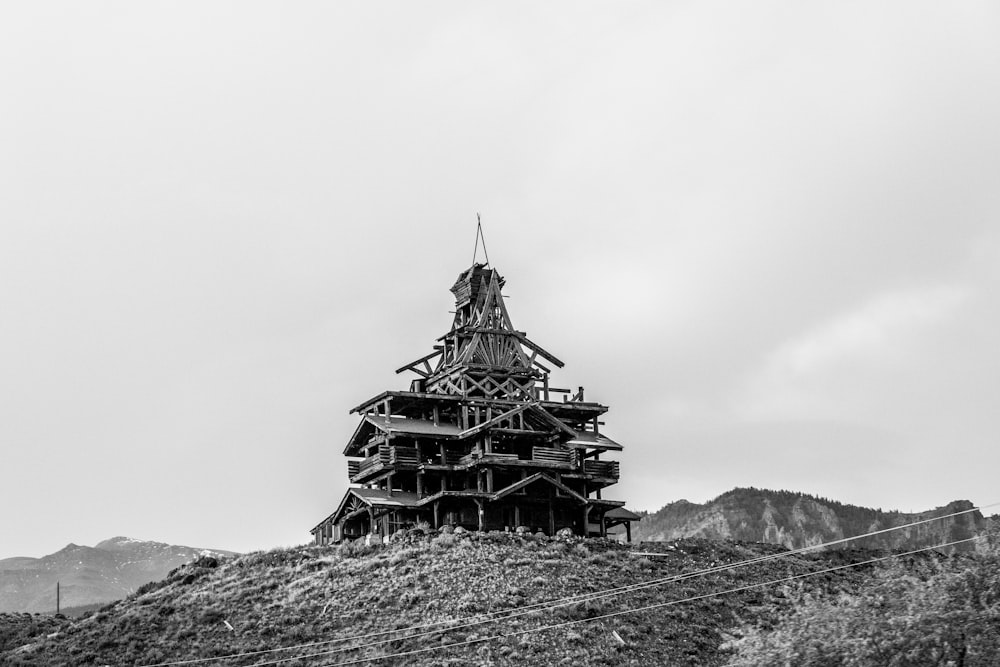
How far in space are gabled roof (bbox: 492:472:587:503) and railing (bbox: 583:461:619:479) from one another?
3546mm

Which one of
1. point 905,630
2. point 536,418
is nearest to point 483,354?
point 536,418

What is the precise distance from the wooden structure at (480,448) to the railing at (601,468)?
0.19ft

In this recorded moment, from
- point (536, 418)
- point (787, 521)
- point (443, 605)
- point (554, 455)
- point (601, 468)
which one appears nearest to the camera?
point (443, 605)

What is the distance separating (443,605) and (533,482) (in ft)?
51.5

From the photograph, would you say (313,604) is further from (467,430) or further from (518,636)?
(467,430)

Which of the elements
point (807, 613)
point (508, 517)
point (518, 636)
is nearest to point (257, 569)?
point (508, 517)

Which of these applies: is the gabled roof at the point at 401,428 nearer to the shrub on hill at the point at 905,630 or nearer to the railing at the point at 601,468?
the railing at the point at 601,468

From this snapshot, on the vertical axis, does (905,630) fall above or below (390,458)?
below

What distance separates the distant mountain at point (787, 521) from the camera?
124625 millimetres

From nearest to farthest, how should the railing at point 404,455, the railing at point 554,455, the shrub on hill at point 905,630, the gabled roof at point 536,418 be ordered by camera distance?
1. the shrub on hill at point 905,630
2. the railing at point 404,455
3. the gabled roof at point 536,418
4. the railing at point 554,455

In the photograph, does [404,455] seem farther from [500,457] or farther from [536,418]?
[536,418]

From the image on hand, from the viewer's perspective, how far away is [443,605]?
61000 millimetres

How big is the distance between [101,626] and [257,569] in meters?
8.94

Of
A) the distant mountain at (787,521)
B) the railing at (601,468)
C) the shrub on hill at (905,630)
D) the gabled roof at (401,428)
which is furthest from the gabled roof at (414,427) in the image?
the distant mountain at (787,521)
